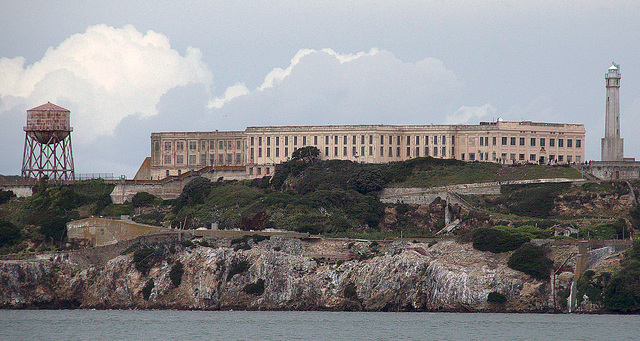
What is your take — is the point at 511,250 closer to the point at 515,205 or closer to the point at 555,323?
the point at 555,323

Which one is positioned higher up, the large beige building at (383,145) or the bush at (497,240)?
the large beige building at (383,145)

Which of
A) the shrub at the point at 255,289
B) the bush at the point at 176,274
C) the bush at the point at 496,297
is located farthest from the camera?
the bush at the point at 176,274

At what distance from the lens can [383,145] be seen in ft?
491

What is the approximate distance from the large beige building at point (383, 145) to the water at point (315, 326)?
170 ft

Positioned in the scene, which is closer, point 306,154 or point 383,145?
point 306,154

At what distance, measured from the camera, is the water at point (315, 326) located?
84.5 meters

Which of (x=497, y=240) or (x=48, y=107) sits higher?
(x=48, y=107)

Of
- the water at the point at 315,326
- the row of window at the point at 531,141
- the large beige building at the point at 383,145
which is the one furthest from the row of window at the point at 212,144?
the water at the point at 315,326

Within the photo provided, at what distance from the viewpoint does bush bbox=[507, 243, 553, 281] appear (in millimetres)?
97562

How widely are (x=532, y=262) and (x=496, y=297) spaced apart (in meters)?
4.77

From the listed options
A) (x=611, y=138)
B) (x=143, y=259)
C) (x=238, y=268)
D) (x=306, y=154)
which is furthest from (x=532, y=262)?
(x=306, y=154)

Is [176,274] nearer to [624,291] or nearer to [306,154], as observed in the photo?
[624,291]

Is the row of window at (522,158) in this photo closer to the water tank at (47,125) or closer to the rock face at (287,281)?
the rock face at (287,281)

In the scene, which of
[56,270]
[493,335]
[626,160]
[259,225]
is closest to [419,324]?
[493,335]
